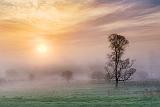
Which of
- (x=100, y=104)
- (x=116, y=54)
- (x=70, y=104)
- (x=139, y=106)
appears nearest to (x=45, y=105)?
(x=70, y=104)

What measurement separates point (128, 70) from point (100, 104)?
6464cm

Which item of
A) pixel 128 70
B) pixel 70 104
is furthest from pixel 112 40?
pixel 70 104

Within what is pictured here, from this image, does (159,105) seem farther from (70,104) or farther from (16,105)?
(16,105)

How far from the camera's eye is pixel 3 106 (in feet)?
198

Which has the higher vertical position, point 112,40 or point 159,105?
point 112,40

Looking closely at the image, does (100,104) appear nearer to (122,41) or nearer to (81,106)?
(81,106)

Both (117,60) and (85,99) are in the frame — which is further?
(117,60)

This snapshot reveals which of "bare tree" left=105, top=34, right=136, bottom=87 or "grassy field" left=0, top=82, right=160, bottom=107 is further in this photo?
"bare tree" left=105, top=34, right=136, bottom=87

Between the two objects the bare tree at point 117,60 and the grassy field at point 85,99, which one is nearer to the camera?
the grassy field at point 85,99

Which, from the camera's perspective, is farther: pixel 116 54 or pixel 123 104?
pixel 116 54

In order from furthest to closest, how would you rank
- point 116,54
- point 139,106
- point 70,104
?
point 116,54 → point 70,104 → point 139,106

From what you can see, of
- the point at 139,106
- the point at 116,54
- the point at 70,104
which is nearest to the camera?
the point at 139,106

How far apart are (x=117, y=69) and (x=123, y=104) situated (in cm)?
6006

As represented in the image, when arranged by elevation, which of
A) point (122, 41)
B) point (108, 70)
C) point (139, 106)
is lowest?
point (139, 106)
